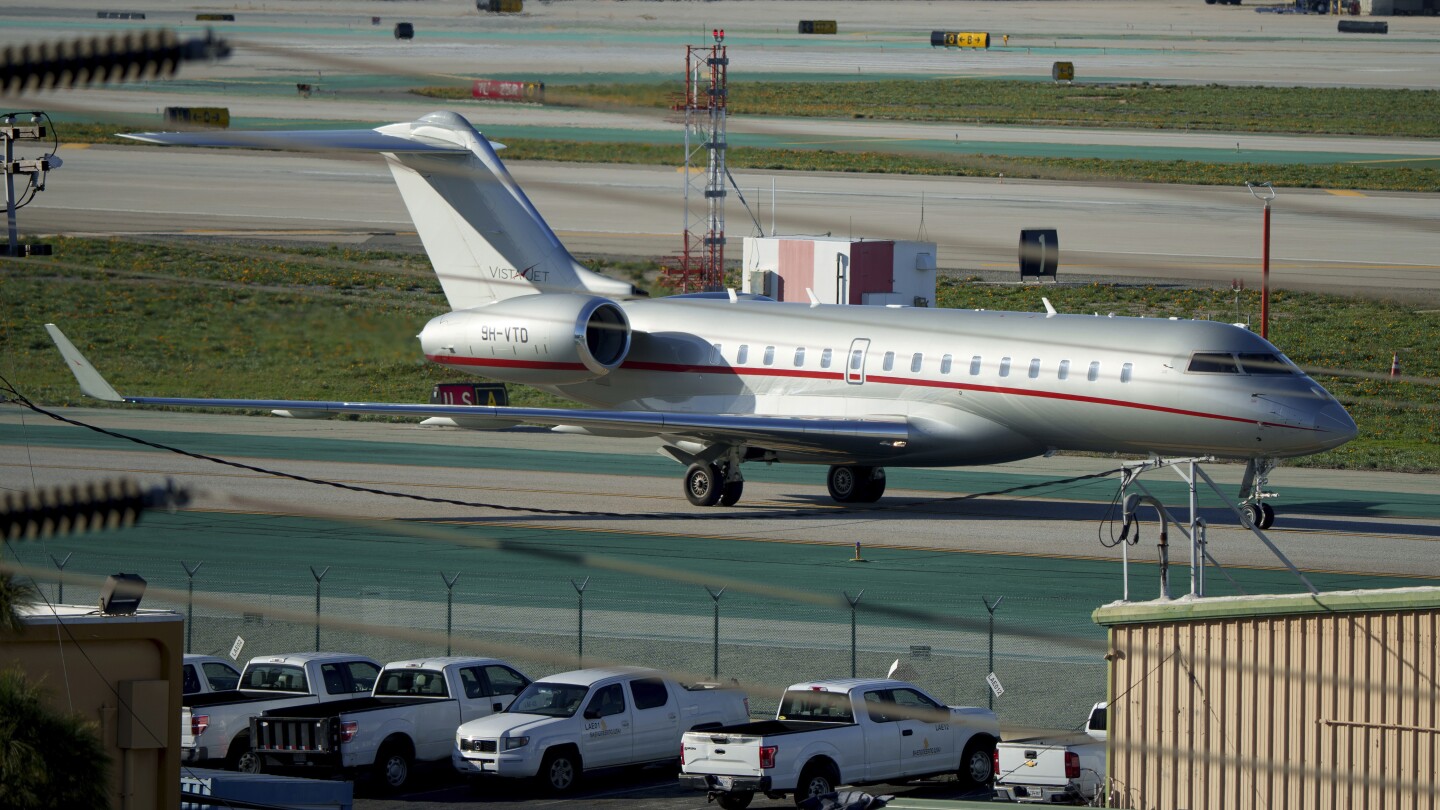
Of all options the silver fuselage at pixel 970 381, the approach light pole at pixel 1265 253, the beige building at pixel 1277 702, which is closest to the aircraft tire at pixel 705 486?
the silver fuselage at pixel 970 381

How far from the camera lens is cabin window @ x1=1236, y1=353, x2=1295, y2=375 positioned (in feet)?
104

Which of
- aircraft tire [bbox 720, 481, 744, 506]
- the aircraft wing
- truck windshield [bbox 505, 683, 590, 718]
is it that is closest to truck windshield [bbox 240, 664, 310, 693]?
truck windshield [bbox 505, 683, 590, 718]

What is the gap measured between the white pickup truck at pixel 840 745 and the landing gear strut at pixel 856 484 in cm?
1614

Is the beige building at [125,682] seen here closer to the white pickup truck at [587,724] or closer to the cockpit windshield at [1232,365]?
the white pickup truck at [587,724]

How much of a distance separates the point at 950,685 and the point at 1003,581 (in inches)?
238

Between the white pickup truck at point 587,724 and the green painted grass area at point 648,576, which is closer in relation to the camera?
the white pickup truck at point 587,724

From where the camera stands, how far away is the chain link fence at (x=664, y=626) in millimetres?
24094

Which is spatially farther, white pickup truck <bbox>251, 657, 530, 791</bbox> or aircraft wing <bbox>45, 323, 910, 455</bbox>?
aircraft wing <bbox>45, 323, 910, 455</bbox>

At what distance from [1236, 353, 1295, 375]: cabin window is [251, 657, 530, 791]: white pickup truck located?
48.0 ft

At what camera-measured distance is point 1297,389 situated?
1245 inches

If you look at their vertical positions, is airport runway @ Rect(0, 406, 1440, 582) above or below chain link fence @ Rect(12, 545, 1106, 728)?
above

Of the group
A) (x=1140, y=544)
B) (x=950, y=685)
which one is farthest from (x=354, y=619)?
(x=1140, y=544)

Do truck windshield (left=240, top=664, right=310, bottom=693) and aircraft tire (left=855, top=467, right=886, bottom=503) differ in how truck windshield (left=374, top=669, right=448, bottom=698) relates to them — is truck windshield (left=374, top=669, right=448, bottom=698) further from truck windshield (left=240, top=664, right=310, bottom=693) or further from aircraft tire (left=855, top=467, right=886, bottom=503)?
aircraft tire (left=855, top=467, right=886, bottom=503)

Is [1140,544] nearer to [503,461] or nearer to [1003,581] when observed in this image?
[1003,581]
